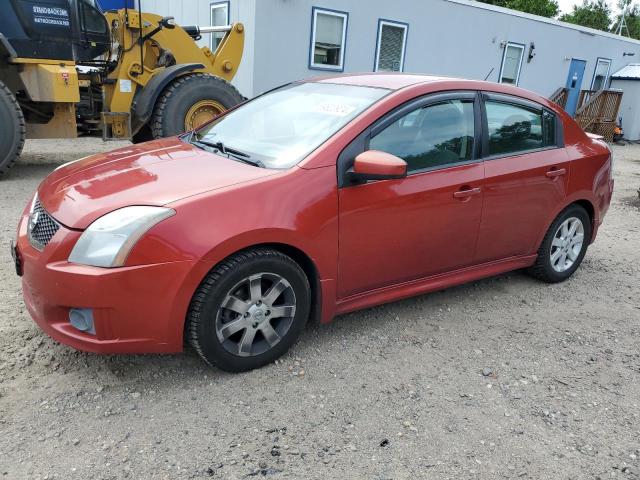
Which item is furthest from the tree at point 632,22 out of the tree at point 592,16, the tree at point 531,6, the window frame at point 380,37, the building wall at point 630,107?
the window frame at point 380,37

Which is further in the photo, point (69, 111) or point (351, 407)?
point (69, 111)

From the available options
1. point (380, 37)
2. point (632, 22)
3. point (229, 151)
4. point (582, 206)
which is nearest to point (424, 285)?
point (229, 151)

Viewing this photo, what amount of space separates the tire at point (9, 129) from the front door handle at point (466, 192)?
5586 mm

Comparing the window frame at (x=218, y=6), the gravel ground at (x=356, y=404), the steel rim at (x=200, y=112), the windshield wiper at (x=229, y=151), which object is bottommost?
the gravel ground at (x=356, y=404)

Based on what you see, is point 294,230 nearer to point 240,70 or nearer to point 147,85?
point 147,85

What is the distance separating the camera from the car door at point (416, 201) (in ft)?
10.2

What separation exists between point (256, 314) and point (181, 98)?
529 centimetres

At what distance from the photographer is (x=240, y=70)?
36.0 feet

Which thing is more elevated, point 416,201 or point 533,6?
point 533,6

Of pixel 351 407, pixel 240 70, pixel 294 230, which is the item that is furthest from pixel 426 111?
pixel 240 70

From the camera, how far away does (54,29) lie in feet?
22.4

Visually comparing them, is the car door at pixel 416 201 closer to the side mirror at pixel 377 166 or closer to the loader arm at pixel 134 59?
the side mirror at pixel 377 166

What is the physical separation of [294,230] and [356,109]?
911 mm

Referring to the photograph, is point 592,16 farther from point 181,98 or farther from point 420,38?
point 181,98
